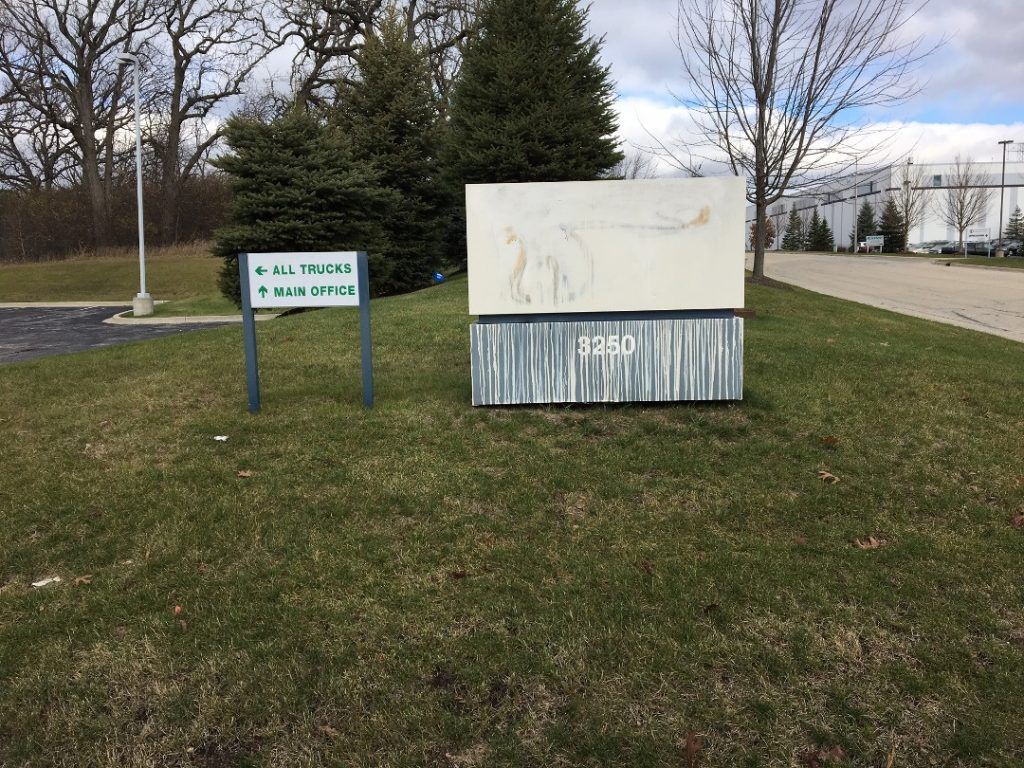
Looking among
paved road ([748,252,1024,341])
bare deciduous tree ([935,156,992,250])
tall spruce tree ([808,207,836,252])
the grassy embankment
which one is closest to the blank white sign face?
paved road ([748,252,1024,341])

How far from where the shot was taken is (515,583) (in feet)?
10.7

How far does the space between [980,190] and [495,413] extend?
257ft

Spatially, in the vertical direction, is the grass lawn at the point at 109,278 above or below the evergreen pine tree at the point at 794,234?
below

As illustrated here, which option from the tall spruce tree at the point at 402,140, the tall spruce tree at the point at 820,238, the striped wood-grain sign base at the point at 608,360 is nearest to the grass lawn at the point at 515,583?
the striped wood-grain sign base at the point at 608,360

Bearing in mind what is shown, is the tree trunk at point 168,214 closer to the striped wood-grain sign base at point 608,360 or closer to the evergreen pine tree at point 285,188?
the evergreen pine tree at point 285,188

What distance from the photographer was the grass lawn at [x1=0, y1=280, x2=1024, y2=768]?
7.82 feet

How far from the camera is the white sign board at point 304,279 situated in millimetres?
5695

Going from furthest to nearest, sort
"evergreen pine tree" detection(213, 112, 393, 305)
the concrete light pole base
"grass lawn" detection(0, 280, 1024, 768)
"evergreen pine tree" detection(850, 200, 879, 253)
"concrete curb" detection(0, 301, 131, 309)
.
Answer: "evergreen pine tree" detection(850, 200, 879, 253)
"concrete curb" detection(0, 301, 131, 309)
the concrete light pole base
"evergreen pine tree" detection(213, 112, 393, 305)
"grass lawn" detection(0, 280, 1024, 768)

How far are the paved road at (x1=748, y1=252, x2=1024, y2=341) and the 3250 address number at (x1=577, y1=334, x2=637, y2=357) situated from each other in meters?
9.97

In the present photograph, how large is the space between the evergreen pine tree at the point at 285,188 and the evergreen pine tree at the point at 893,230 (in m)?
68.9

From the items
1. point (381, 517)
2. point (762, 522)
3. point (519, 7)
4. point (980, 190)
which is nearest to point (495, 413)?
point (381, 517)

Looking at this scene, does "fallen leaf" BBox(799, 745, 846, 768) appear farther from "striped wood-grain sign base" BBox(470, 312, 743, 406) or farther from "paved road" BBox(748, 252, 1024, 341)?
"paved road" BBox(748, 252, 1024, 341)

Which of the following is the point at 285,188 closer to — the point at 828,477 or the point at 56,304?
the point at 828,477

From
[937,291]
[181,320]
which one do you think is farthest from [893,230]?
[181,320]
